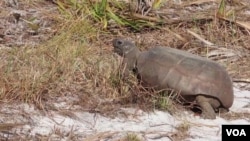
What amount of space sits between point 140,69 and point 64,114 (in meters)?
0.75

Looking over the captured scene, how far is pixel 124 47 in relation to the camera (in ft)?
15.8

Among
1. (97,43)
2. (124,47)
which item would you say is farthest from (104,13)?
(124,47)

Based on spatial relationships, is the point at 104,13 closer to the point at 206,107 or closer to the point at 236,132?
the point at 206,107

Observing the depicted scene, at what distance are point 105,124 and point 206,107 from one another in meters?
0.72

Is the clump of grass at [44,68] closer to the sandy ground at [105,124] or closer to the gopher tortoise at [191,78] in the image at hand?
the sandy ground at [105,124]

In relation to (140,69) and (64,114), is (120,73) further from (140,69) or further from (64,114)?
(64,114)

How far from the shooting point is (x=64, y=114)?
13.0 ft

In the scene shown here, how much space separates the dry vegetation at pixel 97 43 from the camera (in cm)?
420

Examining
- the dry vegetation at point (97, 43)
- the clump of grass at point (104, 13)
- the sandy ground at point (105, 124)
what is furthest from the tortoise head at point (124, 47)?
the clump of grass at point (104, 13)

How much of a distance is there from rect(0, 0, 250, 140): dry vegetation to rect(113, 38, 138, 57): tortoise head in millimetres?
94

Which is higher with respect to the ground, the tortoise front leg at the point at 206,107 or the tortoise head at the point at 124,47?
the tortoise head at the point at 124,47

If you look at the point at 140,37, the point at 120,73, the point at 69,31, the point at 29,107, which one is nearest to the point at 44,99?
the point at 29,107

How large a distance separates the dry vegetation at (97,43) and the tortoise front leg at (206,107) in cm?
23

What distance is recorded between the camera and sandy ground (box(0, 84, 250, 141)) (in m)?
3.69
